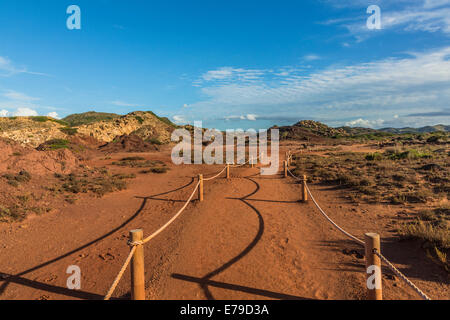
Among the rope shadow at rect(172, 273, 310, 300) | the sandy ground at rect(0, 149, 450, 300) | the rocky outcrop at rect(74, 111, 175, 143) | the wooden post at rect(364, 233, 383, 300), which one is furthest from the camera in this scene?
the rocky outcrop at rect(74, 111, 175, 143)

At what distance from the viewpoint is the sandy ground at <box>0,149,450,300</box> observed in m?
4.04

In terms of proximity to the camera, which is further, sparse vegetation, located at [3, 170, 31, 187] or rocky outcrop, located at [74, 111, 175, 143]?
rocky outcrop, located at [74, 111, 175, 143]

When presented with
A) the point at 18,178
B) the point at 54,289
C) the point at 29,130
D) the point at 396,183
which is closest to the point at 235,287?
the point at 54,289

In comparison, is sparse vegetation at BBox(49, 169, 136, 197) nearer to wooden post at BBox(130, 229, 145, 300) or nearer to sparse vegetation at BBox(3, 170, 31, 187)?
sparse vegetation at BBox(3, 170, 31, 187)

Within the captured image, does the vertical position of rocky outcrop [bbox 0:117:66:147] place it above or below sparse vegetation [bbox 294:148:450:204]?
above

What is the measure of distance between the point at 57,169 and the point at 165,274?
11565 mm

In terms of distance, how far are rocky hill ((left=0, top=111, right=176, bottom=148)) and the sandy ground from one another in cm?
2762

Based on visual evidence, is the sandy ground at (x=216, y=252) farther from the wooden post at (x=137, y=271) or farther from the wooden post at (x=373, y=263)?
the wooden post at (x=137, y=271)

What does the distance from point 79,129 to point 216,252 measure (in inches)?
1618

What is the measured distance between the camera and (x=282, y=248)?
214 inches

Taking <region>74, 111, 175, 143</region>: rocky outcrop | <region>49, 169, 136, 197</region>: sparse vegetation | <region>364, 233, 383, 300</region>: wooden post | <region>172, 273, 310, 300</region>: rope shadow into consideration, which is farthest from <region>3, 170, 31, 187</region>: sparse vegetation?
<region>74, 111, 175, 143</region>: rocky outcrop

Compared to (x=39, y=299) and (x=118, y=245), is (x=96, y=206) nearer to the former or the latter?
(x=118, y=245)
